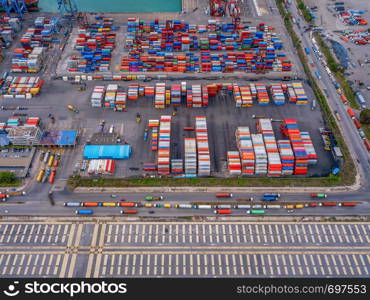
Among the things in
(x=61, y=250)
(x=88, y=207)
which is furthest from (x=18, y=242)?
(x=88, y=207)

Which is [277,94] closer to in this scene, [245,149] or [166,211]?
[245,149]

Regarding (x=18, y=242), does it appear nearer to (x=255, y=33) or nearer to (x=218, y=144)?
(x=218, y=144)

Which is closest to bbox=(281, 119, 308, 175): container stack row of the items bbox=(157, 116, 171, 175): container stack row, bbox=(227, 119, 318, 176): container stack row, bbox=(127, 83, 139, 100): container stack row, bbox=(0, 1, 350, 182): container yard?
bbox=(227, 119, 318, 176): container stack row

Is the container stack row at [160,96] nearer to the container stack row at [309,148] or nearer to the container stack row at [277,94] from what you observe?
the container stack row at [277,94]

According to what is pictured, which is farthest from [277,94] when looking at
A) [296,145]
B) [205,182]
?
[205,182]

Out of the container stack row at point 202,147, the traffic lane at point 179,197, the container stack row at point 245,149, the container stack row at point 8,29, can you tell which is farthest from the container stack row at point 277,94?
the container stack row at point 8,29

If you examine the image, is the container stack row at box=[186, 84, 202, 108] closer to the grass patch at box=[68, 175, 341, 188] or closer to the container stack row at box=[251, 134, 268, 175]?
the container stack row at box=[251, 134, 268, 175]
